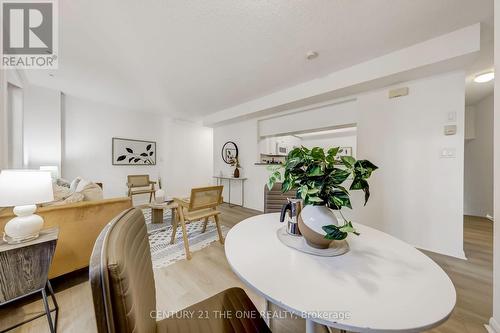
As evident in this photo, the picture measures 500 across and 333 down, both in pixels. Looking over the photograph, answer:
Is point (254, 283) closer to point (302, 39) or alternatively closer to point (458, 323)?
point (458, 323)

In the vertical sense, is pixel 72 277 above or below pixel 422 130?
below

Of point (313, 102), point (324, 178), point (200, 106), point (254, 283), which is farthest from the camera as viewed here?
point (200, 106)

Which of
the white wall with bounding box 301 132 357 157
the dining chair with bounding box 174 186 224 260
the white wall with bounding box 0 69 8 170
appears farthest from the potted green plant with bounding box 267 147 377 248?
the white wall with bounding box 301 132 357 157

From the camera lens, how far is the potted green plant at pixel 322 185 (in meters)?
0.76

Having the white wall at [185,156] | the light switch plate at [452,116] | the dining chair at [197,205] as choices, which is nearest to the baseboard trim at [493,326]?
the light switch plate at [452,116]

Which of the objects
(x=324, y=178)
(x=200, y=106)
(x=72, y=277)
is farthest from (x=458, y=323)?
(x=200, y=106)

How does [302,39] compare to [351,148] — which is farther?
[351,148]

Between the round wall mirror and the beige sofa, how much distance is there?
10.4 ft

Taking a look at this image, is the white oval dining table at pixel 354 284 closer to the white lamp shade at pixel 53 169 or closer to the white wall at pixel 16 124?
the white lamp shade at pixel 53 169

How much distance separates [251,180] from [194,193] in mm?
2284

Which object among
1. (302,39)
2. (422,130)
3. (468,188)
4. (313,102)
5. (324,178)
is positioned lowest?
(468,188)

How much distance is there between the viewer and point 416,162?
2.22 metres

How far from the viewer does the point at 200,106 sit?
13.7 ft

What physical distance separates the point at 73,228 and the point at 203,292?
1.27 metres
